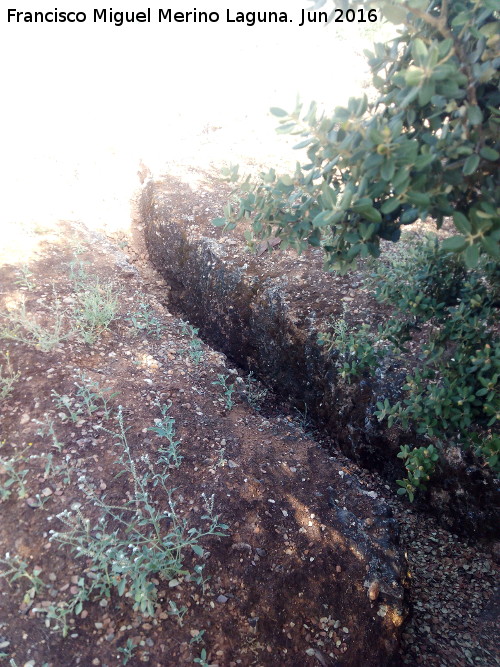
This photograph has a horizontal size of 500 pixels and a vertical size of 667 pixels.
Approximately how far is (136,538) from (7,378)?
127 cm

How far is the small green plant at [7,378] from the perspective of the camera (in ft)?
8.65

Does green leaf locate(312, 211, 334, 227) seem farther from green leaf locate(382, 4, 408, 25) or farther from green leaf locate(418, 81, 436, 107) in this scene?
green leaf locate(382, 4, 408, 25)

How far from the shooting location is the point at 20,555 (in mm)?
2020

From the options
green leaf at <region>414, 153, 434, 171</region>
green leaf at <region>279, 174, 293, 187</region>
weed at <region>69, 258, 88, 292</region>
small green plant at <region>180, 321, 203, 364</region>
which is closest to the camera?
green leaf at <region>414, 153, 434, 171</region>

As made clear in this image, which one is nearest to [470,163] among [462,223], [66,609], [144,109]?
[462,223]

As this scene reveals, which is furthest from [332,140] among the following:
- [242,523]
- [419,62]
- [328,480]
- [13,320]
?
[13,320]

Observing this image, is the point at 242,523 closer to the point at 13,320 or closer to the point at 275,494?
the point at 275,494

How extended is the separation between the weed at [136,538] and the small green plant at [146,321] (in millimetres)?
1276

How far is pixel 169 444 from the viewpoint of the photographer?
261cm

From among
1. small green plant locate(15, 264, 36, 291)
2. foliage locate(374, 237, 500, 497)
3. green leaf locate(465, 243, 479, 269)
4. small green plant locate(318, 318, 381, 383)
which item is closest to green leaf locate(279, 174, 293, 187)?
green leaf locate(465, 243, 479, 269)

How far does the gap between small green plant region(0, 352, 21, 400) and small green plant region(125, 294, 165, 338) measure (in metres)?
0.89

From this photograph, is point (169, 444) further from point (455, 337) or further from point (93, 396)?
point (455, 337)

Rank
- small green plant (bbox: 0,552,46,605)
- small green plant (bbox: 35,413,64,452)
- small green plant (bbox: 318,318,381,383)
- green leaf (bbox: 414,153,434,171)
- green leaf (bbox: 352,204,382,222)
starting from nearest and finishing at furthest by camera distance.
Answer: green leaf (bbox: 414,153,434,171) < green leaf (bbox: 352,204,382,222) < small green plant (bbox: 0,552,46,605) < small green plant (bbox: 318,318,381,383) < small green plant (bbox: 35,413,64,452)

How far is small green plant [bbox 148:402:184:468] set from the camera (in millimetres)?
2438
